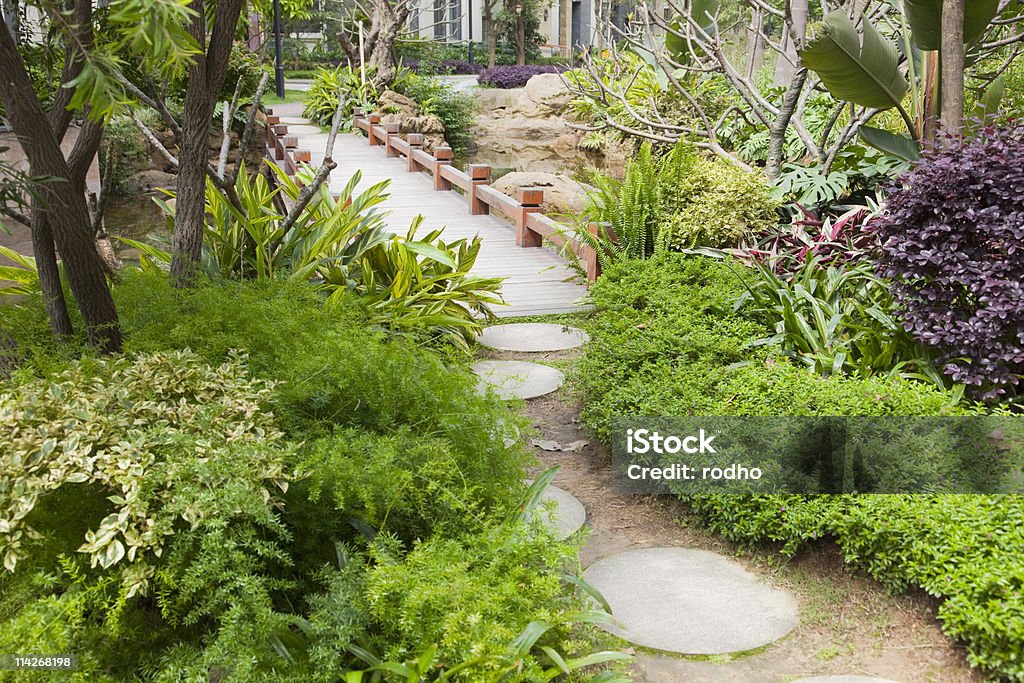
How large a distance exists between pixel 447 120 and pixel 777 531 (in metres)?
18.0

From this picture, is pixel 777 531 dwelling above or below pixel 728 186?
below

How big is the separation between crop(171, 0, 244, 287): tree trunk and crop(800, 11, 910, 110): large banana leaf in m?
3.90

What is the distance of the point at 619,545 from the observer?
3.60 meters

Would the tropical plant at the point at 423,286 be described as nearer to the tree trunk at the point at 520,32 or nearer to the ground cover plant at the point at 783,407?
the ground cover plant at the point at 783,407

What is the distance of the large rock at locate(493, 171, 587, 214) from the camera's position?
36.9 feet

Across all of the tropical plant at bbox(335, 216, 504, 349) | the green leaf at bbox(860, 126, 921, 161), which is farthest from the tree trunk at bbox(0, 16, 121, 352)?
the green leaf at bbox(860, 126, 921, 161)

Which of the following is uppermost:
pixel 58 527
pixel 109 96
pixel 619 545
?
pixel 109 96

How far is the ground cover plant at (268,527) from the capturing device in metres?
2.25

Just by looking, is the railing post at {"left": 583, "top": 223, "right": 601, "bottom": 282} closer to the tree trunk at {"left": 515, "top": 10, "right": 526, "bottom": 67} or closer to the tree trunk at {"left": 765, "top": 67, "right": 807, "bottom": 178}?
the tree trunk at {"left": 765, "top": 67, "right": 807, "bottom": 178}

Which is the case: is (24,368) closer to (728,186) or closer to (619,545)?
(619,545)

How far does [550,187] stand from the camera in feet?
38.8

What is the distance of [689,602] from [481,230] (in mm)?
6674

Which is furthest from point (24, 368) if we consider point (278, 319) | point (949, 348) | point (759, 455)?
point (949, 348)

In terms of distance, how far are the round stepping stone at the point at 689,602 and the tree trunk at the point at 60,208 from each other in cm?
210
